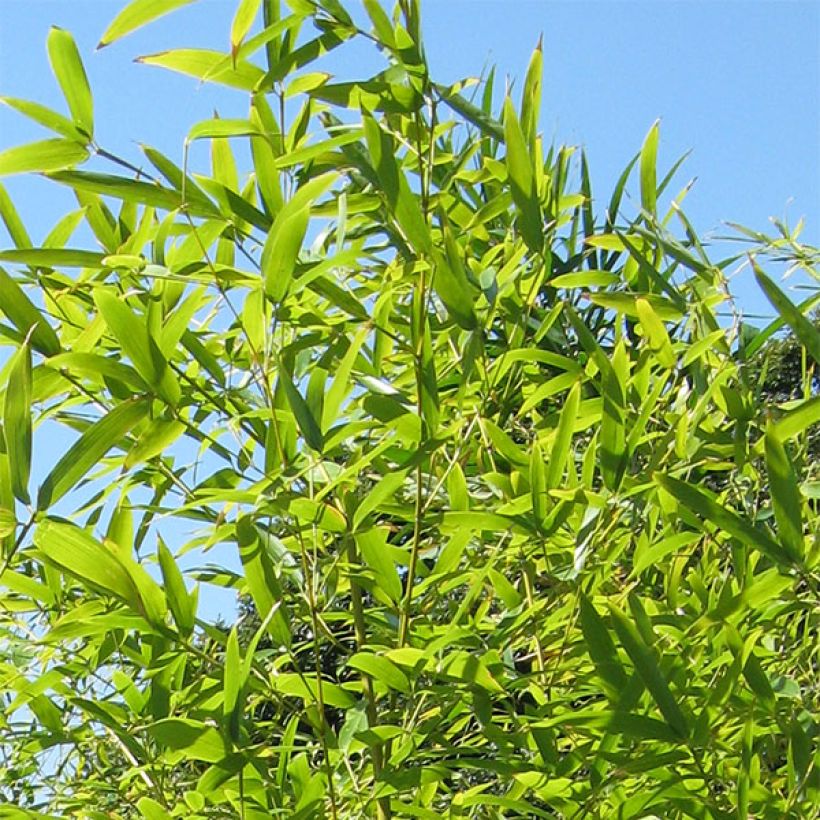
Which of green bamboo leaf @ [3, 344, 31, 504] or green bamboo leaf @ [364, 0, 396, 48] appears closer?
green bamboo leaf @ [3, 344, 31, 504]

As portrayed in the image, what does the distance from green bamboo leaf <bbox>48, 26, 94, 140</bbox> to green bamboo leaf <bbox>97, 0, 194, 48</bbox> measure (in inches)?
1.7

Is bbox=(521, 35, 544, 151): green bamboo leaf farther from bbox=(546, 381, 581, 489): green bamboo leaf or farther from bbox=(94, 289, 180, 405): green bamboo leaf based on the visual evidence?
bbox=(94, 289, 180, 405): green bamboo leaf

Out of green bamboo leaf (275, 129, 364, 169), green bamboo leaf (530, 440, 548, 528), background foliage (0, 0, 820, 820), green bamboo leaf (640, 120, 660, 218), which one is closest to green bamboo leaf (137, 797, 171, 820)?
background foliage (0, 0, 820, 820)

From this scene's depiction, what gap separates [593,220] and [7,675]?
1236 millimetres

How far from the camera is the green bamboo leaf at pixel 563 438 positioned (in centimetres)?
77

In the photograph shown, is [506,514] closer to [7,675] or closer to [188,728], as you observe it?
[188,728]

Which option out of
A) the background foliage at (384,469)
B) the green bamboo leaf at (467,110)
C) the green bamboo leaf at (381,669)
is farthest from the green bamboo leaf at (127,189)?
the green bamboo leaf at (381,669)

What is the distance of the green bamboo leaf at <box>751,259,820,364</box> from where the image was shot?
26.7 inches

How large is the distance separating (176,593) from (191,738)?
9cm

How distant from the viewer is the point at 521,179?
74 cm

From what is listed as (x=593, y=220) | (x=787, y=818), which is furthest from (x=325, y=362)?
(x=593, y=220)

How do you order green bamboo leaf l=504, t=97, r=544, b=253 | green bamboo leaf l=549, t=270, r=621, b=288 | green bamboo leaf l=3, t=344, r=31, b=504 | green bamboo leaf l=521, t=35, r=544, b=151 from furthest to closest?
1. green bamboo leaf l=549, t=270, r=621, b=288
2. green bamboo leaf l=521, t=35, r=544, b=151
3. green bamboo leaf l=504, t=97, r=544, b=253
4. green bamboo leaf l=3, t=344, r=31, b=504

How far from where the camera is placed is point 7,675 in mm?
1018

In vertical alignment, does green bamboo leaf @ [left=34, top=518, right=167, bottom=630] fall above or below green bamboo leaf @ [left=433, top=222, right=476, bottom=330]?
below
